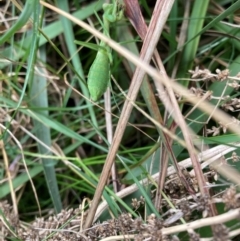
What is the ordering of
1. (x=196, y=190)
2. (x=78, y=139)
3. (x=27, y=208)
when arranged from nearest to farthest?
(x=196, y=190), (x=78, y=139), (x=27, y=208)

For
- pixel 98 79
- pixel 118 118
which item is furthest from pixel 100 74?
pixel 118 118

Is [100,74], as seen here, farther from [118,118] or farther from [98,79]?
[118,118]

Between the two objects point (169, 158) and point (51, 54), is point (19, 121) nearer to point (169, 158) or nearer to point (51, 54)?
point (51, 54)

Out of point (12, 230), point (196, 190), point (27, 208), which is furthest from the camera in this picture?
point (27, 208)

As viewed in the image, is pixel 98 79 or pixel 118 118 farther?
pixel 118 118

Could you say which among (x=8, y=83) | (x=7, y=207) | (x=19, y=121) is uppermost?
(x=8, y=83)

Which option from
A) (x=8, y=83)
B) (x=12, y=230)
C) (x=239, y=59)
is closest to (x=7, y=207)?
(x=12, y=230)

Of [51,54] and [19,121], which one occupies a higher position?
[51,54]

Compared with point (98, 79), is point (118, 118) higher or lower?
lower

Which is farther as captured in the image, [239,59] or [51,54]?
[51,54]
